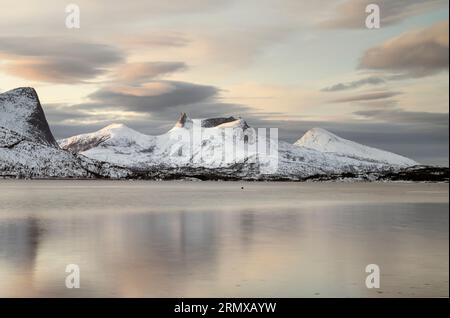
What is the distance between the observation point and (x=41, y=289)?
2839 centimetres

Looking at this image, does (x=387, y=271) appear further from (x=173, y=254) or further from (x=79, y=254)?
(x=79, y=254)

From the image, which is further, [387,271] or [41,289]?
[387,271]

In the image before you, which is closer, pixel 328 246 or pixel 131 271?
pixel 131 271

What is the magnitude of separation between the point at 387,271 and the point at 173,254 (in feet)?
51.4

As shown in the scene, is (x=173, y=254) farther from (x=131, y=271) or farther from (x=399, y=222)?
(x=399, y=222)

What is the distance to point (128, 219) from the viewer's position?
76250 mm
